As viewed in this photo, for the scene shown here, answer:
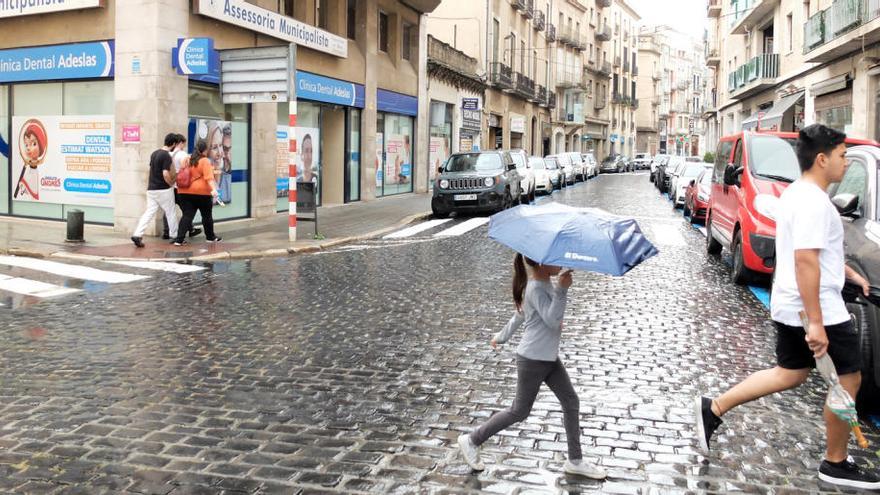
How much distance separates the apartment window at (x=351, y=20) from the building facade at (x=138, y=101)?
1.17 metres

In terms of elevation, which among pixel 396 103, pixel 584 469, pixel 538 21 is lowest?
pixel 584 469

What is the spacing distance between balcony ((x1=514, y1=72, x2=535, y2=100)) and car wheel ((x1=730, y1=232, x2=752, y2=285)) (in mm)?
34501

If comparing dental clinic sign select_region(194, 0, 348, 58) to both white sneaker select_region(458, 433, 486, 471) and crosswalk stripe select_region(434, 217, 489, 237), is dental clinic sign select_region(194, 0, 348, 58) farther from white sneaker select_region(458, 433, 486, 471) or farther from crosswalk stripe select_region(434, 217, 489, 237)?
white sneaker select_region(458, 433, 486, 471)

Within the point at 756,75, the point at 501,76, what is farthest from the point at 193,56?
the point at 501,76

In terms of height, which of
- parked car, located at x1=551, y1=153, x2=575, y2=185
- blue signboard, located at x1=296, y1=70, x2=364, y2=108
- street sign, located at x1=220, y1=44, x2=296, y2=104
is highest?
blue signboard, located at x1=296, y1=70, x2=364, y2=108

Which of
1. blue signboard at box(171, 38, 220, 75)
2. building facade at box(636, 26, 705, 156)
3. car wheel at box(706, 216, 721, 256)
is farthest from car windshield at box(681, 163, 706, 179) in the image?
building facade at box(636, 26, 705, 156)

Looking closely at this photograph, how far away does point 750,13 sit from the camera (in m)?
35.3

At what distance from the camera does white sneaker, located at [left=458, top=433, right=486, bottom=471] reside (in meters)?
4.27

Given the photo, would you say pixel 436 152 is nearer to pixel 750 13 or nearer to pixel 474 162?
pixel 474 162

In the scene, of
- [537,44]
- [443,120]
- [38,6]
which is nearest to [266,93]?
[38,6]

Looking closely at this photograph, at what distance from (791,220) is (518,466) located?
71.7 inches

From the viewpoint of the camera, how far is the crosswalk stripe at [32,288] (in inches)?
376

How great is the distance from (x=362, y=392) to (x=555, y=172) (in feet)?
94.7

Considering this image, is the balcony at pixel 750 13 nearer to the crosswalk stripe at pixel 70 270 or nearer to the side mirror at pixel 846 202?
the crosswalk stripe at pixel 70 270
